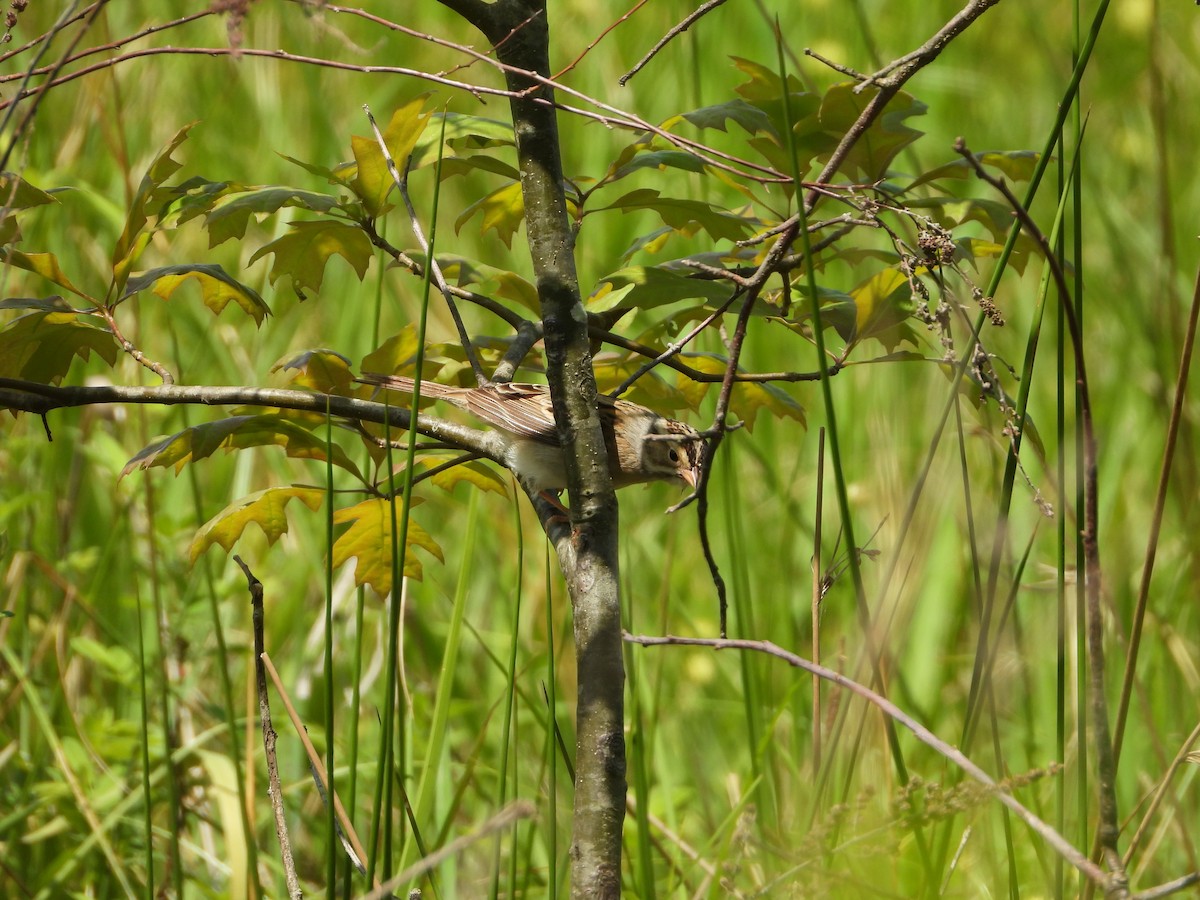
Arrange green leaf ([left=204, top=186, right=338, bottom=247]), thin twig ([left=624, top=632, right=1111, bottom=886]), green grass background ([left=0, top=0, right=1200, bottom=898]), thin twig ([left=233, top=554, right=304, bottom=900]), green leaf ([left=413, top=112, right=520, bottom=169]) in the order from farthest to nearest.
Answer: green grass background ([left=0, top=0, right=1200, bottom=898]) → green leaf ([left=413, top=112, right=520, bottom=169]) → green leaf ([left=204, top=186, right=338, bottom=247]) → thin twig ([left=233, top=554, right=304, bottom=900]) → thin twig ([left=624, top=632, right=1111, bottom=886])

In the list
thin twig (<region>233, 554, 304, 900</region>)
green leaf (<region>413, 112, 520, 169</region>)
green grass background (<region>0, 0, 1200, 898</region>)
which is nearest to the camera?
thin twig (<region>233, 554, 304, 900</region>)

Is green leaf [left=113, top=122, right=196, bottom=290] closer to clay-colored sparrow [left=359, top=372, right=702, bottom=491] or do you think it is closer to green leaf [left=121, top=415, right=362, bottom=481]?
green leaf [left=121, top=415, right=362, bottom=481]

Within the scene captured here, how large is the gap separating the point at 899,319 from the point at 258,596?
2.58ft

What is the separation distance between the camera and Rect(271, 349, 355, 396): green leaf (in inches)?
58.7

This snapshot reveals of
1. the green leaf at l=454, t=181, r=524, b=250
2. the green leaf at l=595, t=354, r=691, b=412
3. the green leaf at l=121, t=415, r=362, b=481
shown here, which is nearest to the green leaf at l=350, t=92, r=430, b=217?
the green leaf at l=454, t=181, r=524, b=250

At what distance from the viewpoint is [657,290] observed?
4.28 feet

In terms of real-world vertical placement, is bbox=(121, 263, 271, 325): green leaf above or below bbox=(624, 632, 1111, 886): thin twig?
above

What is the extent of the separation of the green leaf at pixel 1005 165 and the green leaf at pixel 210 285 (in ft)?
2.63

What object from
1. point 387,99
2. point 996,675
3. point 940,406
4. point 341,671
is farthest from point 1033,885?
point 387,99

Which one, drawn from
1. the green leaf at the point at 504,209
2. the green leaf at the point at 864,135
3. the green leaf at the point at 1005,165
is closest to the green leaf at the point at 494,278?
the green leaf at the point at 504,209

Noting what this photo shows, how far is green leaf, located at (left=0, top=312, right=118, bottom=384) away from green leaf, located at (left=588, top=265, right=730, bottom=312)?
23.7 inches

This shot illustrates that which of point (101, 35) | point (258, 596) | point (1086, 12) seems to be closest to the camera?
point (258, 596)

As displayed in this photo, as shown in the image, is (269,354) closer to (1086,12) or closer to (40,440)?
(40,440)

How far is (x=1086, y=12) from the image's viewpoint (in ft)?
16.2
